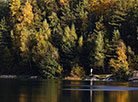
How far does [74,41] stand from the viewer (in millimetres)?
93312

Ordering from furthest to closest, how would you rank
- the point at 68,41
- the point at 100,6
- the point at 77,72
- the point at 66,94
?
the point at 100,6 < the point at 68,41 < the point at 77,72 < the point at 66,94

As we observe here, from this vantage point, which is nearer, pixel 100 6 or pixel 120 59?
pixel 120 59

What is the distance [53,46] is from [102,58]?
16.7 meters

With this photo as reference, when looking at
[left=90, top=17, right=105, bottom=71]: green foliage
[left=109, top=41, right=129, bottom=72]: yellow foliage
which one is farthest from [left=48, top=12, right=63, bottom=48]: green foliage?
[left=109, top=41, right=129, bottom=72]: yellow foliage

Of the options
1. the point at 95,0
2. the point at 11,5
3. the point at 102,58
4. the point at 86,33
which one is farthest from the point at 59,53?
the point at 11,5

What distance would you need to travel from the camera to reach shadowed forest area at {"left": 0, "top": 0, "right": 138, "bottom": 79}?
282 feet

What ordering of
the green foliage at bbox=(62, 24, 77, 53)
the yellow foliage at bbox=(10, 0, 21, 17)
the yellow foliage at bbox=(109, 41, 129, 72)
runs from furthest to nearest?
1. the yellow foliage at bbox=(10, 0, 21, 17)
2. the green foliage at bbox=(62, 24, 77, 53)
3. the yellow foliage at bbox=(109, 41, 129, 72)

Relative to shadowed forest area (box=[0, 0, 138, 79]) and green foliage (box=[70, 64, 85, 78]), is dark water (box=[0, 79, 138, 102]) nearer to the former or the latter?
shadowed forest area (box=[0, 0, 138, 79])

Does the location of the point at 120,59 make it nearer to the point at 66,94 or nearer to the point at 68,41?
the point at 68,41

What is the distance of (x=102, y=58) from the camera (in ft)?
278

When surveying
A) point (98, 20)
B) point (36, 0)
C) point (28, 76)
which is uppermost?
point (36, 0)

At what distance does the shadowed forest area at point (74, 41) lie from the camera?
8588 centimetres

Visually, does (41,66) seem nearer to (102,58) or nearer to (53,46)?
(53,46)

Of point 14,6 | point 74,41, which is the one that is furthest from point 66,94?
point 14,6
